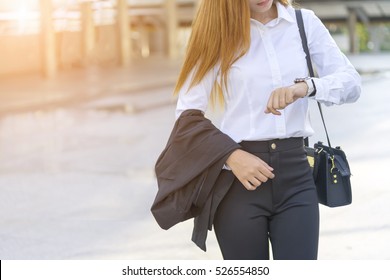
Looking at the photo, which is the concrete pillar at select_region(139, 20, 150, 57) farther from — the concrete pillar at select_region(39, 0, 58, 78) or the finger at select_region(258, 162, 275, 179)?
the finger at select_region(258, 162, 275, 179)

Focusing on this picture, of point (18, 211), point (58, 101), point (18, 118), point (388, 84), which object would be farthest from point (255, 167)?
point (388, 84)

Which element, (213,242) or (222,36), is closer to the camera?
(222,36)

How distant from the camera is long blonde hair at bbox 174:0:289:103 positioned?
259cm

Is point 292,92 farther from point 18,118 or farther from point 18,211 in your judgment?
point 18,118

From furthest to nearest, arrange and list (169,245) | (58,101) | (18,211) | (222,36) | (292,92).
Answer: (58,101), (18,211), (169,245), (222,36), (292,92)

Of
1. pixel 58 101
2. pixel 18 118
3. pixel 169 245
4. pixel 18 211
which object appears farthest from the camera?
pixel 58 101

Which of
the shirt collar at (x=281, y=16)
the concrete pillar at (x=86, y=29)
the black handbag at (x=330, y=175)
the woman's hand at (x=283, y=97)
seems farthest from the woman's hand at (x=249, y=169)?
the concrete pillar at (x=86, y=29)

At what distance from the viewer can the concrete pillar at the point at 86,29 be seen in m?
28.1

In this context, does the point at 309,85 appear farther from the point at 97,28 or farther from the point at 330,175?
the point at 97,28

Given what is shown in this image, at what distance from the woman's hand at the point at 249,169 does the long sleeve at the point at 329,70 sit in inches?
10.0

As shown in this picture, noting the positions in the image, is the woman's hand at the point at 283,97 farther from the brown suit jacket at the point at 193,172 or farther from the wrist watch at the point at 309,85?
the brown suit jacket at the point at 193,172

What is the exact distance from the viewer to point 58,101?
16312 mm

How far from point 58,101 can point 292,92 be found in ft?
46.5

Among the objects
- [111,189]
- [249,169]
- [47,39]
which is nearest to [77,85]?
[47,39]
